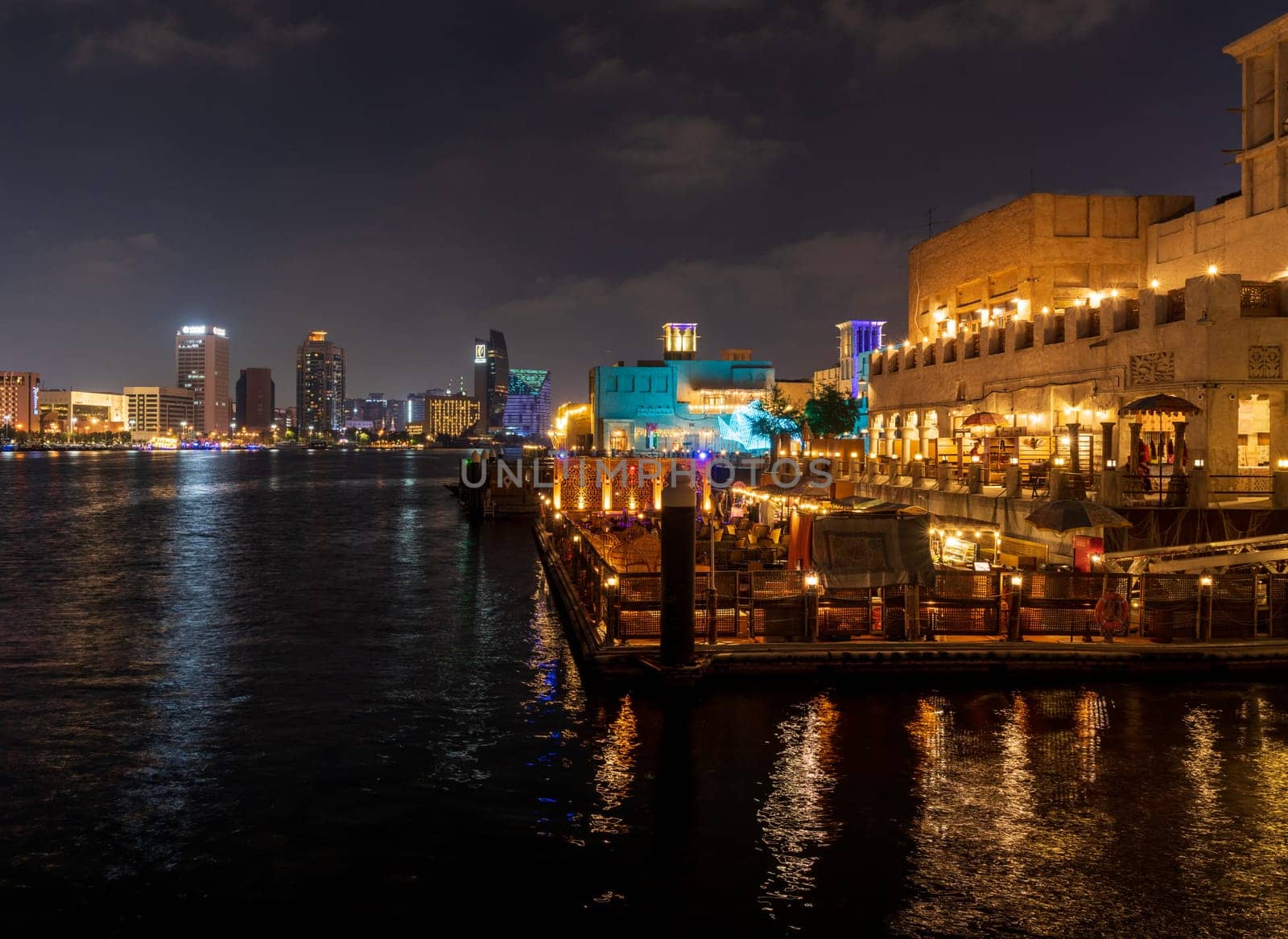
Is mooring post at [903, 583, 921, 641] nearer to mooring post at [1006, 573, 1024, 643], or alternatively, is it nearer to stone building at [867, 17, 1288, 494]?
mooring post at [1006, 573, 1024, 643]

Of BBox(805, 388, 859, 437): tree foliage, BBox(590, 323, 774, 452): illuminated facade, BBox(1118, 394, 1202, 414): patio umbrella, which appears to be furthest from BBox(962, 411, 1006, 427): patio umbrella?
BBox(590, 323, 774, 452): illuminated facade

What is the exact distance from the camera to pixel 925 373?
3825 centimetres

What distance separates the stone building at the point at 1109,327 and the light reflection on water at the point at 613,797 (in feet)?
27.0

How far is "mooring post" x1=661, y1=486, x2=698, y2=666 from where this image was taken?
16578 millimetres

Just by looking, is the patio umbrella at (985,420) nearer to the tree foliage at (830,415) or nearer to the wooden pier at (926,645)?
the wooden pier at (926,645)

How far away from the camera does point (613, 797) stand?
1316 centimetres

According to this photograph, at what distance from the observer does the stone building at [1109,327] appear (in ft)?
71.1

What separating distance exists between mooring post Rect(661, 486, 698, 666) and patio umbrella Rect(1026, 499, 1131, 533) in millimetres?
7804

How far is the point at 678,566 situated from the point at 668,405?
107 meters

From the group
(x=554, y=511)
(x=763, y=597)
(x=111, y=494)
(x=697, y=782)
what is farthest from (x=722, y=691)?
(x=111, y=494)

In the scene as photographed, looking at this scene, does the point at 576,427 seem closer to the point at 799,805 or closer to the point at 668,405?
the point at 668,405

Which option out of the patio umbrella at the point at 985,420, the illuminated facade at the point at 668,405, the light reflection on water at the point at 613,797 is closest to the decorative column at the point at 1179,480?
the light reflection on water at the point at 613,797

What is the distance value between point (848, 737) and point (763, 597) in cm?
418

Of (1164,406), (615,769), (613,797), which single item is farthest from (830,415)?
(613,797)
